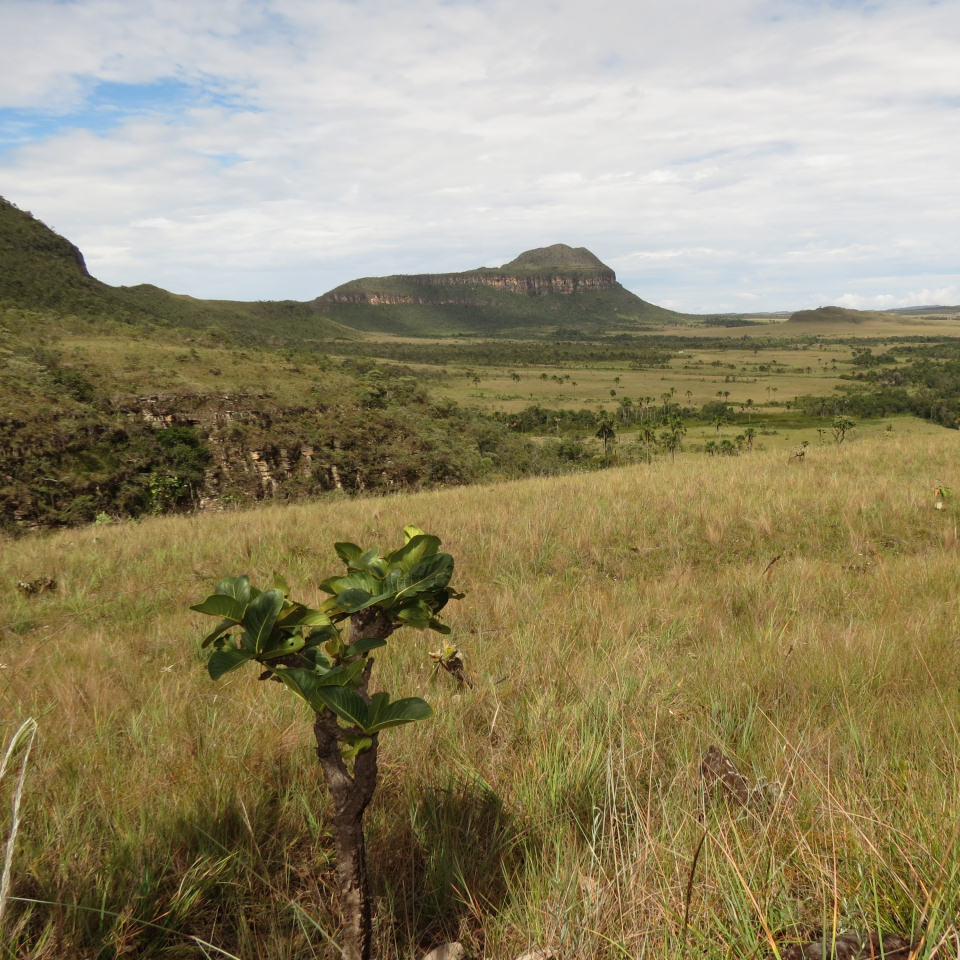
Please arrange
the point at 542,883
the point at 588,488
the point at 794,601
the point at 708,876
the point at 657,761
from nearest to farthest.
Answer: the point at 708,876 < the point at 542,883 < the point at 657,761 < the point at 794,601 < the point at 588,488

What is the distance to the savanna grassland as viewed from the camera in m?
1.23

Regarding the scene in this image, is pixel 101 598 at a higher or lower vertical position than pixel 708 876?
lower

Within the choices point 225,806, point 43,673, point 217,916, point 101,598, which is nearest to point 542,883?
point 217,916

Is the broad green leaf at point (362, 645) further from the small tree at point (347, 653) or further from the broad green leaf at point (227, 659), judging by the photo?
the broad green leaf at point (227, 659)

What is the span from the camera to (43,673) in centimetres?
307

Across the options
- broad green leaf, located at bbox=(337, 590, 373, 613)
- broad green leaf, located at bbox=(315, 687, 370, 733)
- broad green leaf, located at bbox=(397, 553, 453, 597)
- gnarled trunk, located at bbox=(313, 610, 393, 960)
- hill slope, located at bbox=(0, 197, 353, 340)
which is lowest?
gnarled trunk, located at bbox=(313, 610, 393, 960)

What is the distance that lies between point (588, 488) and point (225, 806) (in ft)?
22.8

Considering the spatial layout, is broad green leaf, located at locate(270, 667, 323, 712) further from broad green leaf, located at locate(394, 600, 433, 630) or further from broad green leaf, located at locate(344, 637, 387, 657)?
broad green leaf, located at locate(394, 600, 433, 630)

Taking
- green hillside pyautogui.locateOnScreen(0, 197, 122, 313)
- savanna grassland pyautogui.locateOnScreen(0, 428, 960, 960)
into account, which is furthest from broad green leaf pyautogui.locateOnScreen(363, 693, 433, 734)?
green hillside pyautogui.locateOnScreen(0, 197, 122, 313)

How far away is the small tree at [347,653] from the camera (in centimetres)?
100

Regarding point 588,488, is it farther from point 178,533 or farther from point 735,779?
point 735,779

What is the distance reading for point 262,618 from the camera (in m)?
1.03

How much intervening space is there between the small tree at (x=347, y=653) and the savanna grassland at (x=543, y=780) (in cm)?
30

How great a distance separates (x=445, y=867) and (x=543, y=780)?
401mm
